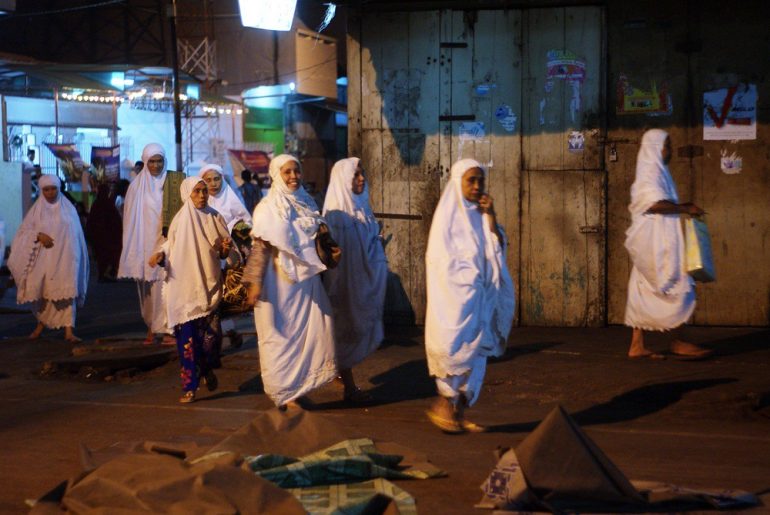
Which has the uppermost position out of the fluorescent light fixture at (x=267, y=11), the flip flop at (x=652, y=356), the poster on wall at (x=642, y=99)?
the fluorescent light fixture at (x=267, y=11)

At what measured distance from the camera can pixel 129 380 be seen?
938 centimetres

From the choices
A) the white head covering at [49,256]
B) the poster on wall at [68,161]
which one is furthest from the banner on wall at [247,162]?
the white head covering at [49,256]

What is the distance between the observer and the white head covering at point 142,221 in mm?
11062

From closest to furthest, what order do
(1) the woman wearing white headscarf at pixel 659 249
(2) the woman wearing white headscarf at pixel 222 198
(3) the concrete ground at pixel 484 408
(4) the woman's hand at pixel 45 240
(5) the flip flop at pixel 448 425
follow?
(3) the concrete ground at pixel 484 408
(5) the flip flop at pixel 448 425
(1) the woman wearing white headscarf at pixel 659 249
(2) the woman wearing white headscarf at pixel 222 198
(4) the woman's hand at pixel 45 240

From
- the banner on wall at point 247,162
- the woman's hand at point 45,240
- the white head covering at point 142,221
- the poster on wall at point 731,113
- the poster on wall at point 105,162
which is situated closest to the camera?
the poster on wall at point 731,113

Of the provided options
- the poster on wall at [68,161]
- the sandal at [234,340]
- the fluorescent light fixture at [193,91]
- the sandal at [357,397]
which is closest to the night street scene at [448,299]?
the sandal at [357,397]

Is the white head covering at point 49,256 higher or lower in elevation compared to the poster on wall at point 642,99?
lower

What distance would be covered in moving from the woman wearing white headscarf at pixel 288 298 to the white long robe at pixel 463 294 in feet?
3.26

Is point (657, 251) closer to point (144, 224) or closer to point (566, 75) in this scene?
point (566, 75)

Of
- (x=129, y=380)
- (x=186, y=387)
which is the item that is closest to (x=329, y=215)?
(x=186, y=387)

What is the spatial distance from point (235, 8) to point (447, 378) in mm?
31568

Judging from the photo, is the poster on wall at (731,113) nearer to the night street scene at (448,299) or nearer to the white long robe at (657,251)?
the night street scene at (448,299)

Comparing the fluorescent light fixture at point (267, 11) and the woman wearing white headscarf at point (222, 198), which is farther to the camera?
the fluorescent light fixture at point (267, 11)

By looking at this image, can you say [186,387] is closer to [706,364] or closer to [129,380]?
[129,380]
